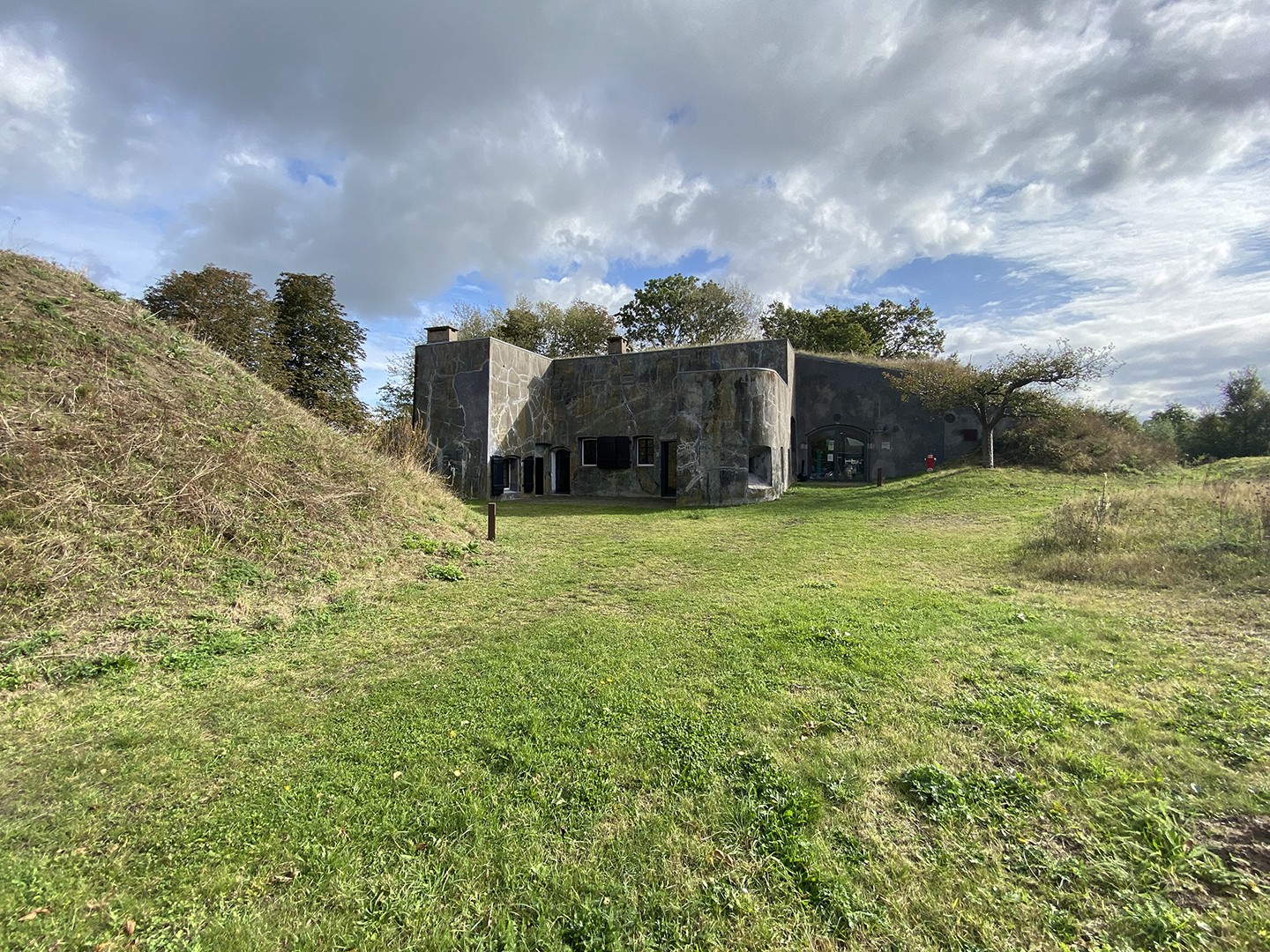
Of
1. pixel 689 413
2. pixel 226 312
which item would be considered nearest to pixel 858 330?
pixel 689 413

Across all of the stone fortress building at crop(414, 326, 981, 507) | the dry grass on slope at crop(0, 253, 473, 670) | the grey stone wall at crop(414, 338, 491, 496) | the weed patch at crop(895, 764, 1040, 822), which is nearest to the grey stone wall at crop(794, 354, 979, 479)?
the stone fortress building at crop(414, 326, 981, 507)

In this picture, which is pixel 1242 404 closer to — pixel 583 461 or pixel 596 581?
pixel 583 461

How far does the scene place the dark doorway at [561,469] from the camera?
21250 millimetres

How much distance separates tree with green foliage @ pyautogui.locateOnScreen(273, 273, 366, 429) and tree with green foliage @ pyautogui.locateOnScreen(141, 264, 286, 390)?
147cm

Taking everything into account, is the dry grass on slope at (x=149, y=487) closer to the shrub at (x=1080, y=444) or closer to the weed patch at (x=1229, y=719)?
the weed patch at (x=1229, y=719)

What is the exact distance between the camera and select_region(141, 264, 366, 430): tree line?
20.3 m

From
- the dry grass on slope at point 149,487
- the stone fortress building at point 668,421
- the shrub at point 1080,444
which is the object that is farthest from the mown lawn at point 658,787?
the shrub at point 1080,444

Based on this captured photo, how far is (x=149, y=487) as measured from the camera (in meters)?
5.89

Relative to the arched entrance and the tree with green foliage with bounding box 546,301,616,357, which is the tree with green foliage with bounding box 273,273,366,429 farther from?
the arched entrance

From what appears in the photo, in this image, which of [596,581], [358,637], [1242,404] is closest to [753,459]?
[596,581]

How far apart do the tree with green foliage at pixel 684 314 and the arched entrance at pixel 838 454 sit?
11387 mm

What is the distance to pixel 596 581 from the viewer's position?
7148 millimetres

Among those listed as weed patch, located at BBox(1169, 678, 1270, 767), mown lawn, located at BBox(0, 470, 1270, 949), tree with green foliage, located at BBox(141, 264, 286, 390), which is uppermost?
tree with green foliage, located at BBox(141, 264, 286, 390)

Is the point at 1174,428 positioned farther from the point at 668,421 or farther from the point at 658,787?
the point at 658,787
